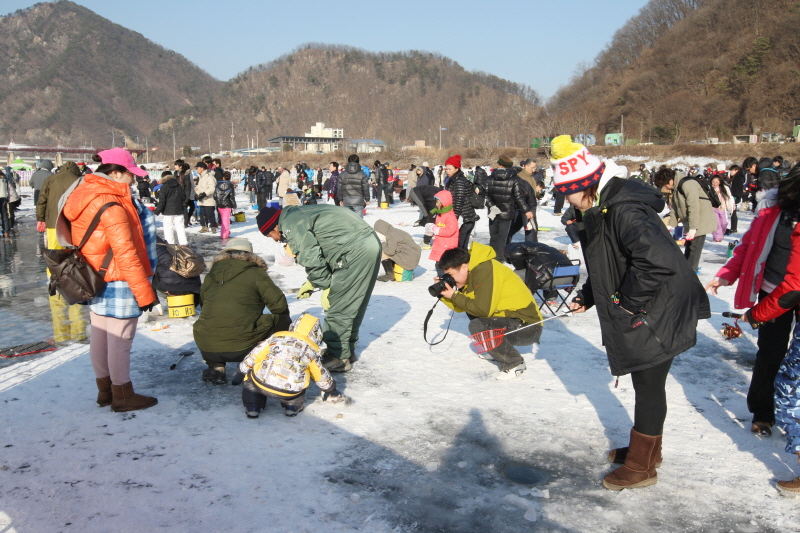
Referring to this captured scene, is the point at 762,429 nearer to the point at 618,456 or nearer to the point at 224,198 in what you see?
the point at 618,456

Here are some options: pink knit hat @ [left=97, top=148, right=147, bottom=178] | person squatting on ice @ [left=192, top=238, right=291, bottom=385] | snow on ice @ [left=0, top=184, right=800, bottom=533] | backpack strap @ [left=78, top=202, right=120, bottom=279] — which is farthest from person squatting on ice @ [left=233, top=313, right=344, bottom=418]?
pink knit hat @ [left=97, top=148, right=147, bottom=178]

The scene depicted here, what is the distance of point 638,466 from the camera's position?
305cm

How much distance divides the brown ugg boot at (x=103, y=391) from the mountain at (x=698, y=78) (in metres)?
64.6

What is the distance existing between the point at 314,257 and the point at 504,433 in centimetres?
196

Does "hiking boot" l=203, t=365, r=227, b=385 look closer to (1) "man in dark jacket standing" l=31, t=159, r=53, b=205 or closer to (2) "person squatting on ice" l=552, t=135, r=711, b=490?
(2) "person squatting on ice" l=552, t=135, r=711, b=490

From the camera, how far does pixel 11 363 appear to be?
4910 mm

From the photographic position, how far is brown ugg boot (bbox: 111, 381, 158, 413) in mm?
3963

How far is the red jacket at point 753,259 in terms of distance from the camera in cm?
344

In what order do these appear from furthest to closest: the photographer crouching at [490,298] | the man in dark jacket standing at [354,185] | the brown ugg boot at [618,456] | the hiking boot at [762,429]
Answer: the man in dark jacket standing at [354,185] → the photographer crouching at [490,298] → the hiking boot at [762,429] → the brown ugg boot at [618,456]

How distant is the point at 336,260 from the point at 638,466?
266 centimetres

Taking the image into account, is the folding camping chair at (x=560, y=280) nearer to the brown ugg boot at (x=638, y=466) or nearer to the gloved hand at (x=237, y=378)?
the brown ugg boot at (x=638, y=466)

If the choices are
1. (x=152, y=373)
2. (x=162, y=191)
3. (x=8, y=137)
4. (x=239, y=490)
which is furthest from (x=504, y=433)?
(x=8, y=137)

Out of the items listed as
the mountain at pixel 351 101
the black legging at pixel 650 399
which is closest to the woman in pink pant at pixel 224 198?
the black legging at pixel 650 399

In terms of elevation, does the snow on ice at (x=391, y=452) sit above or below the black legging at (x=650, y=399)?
below
